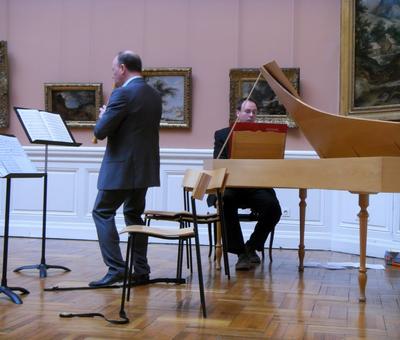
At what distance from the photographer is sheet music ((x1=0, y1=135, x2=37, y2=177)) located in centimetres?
363

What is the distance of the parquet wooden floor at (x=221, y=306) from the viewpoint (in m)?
2.96

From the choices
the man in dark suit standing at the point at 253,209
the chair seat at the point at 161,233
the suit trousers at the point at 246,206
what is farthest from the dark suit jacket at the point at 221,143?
the chair seat at the point at 161,233

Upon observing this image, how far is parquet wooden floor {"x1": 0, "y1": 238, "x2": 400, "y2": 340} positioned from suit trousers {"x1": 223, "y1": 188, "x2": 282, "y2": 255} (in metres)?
0.28

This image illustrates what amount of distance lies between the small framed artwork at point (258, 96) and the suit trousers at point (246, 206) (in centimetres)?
150

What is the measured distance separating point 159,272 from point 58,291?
1047 mm

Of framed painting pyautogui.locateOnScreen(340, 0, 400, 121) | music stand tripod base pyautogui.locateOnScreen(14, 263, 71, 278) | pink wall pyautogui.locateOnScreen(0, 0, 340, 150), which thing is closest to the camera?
music stand tripod base pyautogui.locateOnScreen(14, 263, 71, 278)

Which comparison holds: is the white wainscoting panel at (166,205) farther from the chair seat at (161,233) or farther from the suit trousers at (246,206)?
the chair seat at (161,233)

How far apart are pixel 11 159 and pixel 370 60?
3.84 m

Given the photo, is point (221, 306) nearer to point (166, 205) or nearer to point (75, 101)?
point (166, 205)

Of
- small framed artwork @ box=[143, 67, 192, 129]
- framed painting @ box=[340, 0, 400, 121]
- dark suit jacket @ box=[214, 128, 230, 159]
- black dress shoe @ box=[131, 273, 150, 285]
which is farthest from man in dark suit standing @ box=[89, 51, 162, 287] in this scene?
framed painting @ box=[340, 0, 400, 121]

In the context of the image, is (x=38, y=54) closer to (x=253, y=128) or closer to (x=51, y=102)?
(x=51, y=102)

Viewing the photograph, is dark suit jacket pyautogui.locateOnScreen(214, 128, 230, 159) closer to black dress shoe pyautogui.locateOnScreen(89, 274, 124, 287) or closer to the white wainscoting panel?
the white wainscoting panel

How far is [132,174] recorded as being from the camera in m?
4.03

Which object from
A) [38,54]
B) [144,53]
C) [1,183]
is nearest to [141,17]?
[144,53]
